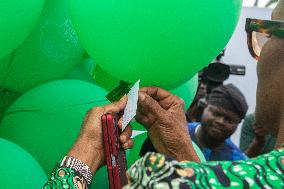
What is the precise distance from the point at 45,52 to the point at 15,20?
238mm

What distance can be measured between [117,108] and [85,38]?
8.0 inches

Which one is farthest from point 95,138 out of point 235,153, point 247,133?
point 247,133

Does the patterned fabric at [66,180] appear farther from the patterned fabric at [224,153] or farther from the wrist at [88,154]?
the patterned fabric at [224,153]

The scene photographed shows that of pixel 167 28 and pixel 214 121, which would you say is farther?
pixel 214 121

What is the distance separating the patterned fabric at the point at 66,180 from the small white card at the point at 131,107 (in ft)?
0.56

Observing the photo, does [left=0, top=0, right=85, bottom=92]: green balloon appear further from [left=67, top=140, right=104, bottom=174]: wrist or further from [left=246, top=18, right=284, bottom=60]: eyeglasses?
[left=246, top=18, right=284, bottom=60]: eyeglasses

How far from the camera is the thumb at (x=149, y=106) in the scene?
1.37 m

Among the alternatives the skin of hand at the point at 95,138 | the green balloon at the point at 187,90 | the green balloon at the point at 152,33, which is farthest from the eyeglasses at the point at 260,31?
the skin of hand at the point at 95,138

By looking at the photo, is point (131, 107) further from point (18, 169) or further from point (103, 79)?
point (103, 79)

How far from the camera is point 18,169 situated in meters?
1.30

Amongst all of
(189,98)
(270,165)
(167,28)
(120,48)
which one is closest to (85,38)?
(120,48)

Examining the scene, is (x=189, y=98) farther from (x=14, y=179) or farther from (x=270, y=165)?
(x=270, y=165)

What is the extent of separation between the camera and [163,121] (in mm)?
1477

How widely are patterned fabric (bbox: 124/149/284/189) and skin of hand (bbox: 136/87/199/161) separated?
65 cm
